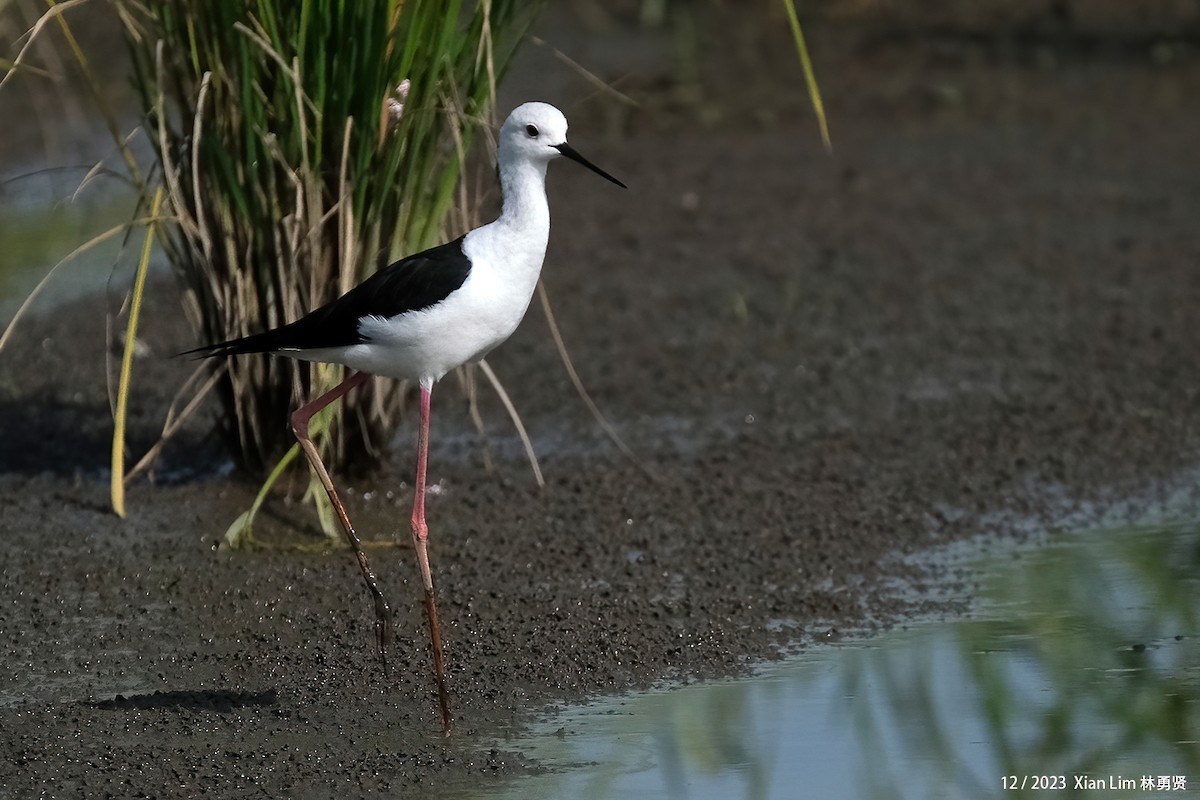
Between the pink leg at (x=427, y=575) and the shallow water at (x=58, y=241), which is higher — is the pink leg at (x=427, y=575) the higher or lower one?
the lower one

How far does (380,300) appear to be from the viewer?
4121mm

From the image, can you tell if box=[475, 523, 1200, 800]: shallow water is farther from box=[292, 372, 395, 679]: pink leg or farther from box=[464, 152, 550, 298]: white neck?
box=[464, 152, 550, 298]: white neck

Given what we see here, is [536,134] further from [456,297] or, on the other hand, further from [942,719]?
[942,719]

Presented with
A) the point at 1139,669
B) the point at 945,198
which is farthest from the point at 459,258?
the point at 945,198

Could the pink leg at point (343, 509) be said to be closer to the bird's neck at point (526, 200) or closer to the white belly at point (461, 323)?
the white belly at point (461, 323)

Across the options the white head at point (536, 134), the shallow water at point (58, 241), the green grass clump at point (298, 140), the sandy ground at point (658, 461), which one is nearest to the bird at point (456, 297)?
the white head at point (536, 134)

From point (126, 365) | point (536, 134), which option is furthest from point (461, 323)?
point (126, 365)

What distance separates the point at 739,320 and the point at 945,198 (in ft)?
6.68

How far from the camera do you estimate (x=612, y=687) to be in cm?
419

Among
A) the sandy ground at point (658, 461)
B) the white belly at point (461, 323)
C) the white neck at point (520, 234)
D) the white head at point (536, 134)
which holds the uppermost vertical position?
the white head at point (536, 134)

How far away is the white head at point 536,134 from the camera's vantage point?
3959mm

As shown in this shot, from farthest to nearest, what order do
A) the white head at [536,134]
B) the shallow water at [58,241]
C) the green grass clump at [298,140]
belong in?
1. the shallow water at [58,241]
2. the green grass clump at [298,140]
3. the white head at [536,134]

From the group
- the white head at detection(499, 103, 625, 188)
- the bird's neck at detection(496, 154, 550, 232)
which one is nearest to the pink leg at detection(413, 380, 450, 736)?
the bird's neck at detection(496, 154, 550, 232)

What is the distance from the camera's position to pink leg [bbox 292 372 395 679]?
4133mm
